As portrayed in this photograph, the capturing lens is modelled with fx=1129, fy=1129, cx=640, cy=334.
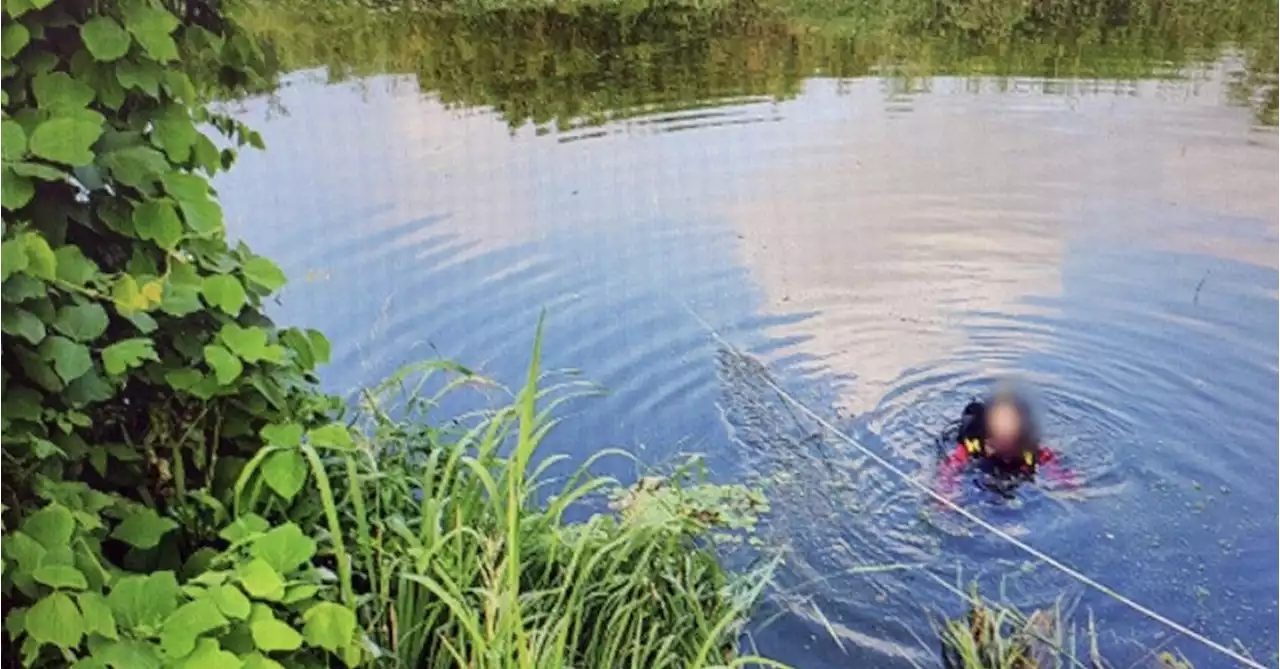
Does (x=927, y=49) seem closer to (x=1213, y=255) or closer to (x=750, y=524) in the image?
(x=1213, y=255)

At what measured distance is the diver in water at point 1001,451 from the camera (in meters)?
4.11

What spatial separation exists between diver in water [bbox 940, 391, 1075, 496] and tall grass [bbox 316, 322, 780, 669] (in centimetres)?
162

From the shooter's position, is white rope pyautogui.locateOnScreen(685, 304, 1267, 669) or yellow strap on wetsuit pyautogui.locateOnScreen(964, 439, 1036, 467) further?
yellow strap on wetsuit pyautogui.locateOnScreen(964, 439, 1036, 467)

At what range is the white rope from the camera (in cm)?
309

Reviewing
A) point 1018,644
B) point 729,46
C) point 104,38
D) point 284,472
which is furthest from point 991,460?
point 729,46

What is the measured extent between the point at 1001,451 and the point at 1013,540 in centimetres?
64

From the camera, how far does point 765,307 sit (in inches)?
219

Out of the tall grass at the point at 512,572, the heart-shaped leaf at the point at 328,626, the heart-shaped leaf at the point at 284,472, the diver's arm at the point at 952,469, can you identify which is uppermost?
the heart-shaped leaf at the point at 284,472

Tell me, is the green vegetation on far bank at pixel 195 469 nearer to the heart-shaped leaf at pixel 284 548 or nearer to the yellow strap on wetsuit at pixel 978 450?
the heart-shaped leaf at pixel 284 548

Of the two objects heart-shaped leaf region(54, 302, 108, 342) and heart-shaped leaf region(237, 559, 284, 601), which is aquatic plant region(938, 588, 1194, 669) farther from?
heart-shaped leaf region(54, 302, 108, 342)

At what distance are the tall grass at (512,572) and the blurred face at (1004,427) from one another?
5.34 feet

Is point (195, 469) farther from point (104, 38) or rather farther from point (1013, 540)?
point (1013, 540)

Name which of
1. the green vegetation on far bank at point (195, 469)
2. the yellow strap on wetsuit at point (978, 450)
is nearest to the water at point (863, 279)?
the yellow strap on wetsuit at point (978, 450)

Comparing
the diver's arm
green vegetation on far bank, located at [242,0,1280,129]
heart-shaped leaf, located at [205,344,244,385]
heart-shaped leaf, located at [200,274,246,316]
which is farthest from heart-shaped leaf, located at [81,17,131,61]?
green vegetation on far bank, located at [242,0,1280,129]
